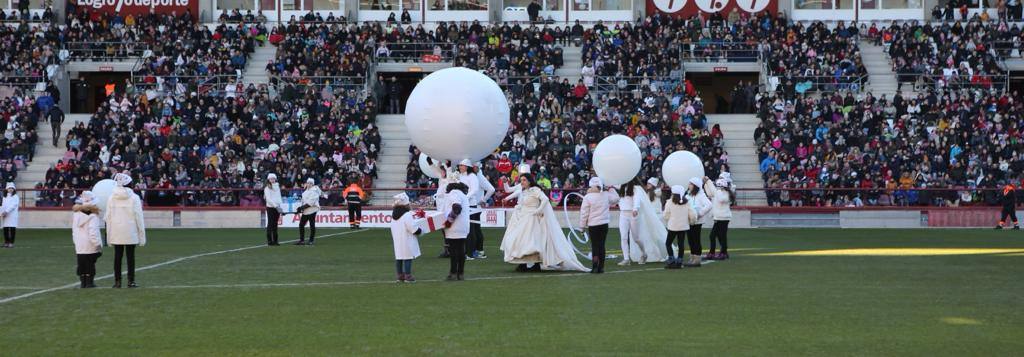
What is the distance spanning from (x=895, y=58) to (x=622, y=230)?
3216 cm

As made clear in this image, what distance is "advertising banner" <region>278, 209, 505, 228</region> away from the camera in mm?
36938

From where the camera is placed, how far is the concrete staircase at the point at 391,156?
4141 centimetres

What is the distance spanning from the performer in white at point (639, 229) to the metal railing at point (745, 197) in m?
16.2

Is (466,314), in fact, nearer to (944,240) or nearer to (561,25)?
(944,240)

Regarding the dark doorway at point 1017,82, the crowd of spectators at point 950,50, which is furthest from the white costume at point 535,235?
the dark doorway at point 1017,82

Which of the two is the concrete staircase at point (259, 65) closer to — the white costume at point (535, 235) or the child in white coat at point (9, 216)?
the child in white coat at point (9, 216)

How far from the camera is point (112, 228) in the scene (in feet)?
52.7

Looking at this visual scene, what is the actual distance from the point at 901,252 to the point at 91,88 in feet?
137

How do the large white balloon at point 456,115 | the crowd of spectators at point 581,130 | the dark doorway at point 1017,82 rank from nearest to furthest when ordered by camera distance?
the large white balloon at point 456,115
the crowd of spectators at point 581,130
the dark doorway at point 1017,82

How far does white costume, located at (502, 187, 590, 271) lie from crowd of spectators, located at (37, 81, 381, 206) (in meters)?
20.5

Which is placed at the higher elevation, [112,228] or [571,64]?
[571,64]

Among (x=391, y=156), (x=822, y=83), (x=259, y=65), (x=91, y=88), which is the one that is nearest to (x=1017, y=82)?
(x=822, y=83)

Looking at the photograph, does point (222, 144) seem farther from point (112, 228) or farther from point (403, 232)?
point (403, 232)

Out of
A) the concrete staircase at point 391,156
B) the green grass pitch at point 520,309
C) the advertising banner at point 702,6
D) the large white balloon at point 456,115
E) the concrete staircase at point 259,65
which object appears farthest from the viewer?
the advertising banner at point 702,6
